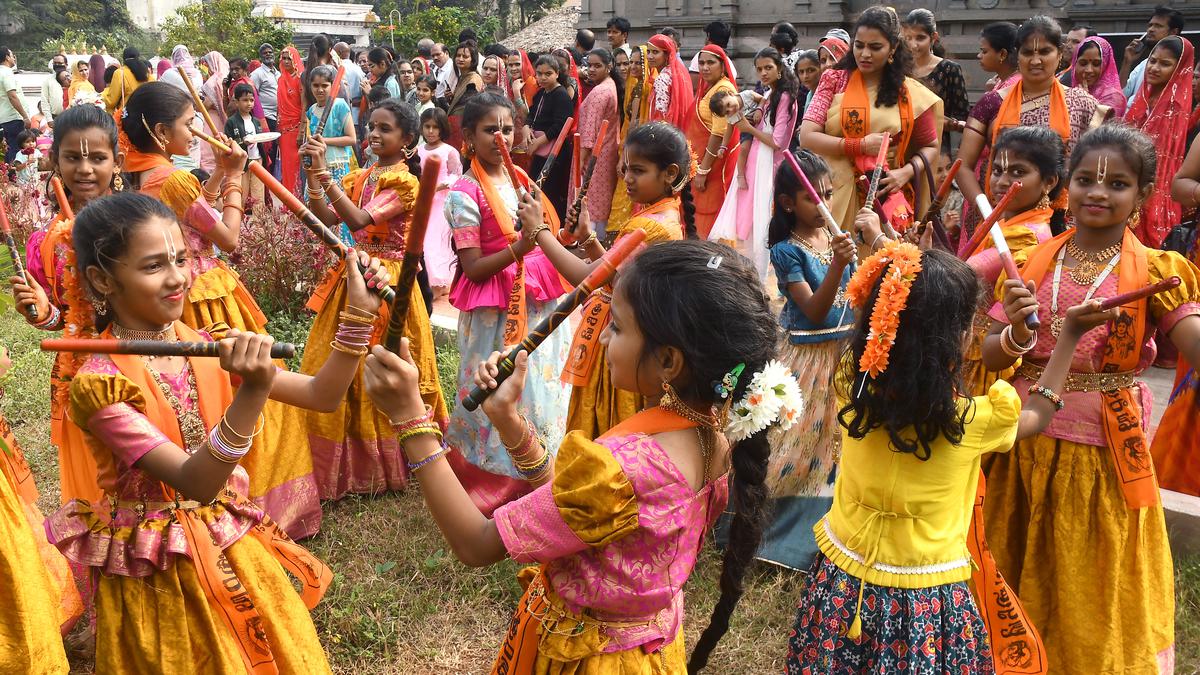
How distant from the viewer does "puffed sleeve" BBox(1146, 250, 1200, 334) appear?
2.62 m

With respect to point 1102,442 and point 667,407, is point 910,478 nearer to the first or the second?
point 667,407

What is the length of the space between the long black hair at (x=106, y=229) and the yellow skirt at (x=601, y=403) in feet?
5.65

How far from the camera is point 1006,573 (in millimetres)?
2977

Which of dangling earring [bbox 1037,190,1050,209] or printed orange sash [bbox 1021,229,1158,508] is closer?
printed orange sash [bbox 1021,229,1158,508]

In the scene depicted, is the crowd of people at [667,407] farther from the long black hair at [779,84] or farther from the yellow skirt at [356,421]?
the long black hair at [779,84]

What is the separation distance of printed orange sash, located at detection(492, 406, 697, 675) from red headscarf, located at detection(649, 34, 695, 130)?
6.28 meters

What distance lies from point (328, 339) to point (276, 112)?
876 cm

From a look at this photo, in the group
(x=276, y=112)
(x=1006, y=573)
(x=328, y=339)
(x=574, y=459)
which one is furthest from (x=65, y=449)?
(x=276, y=112)

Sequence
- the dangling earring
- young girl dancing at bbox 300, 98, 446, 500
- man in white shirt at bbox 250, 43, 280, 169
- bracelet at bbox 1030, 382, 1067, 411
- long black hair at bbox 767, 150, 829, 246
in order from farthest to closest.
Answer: man in white shirt at bbox 250, 43, 280, 169
young girl dancing at bbox 300, 98, 446, 500
long black hair at bbox 767, 150, 829, 246
the dangling earring
bracelet at bbox 1030, 382, 1067, 411

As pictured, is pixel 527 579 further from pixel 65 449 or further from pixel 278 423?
pixel 278 423

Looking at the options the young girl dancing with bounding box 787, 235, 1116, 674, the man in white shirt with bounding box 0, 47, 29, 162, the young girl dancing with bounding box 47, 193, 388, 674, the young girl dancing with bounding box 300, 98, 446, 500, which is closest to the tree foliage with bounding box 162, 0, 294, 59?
the man in white shirt with bounding box 0, 47, 29, 162

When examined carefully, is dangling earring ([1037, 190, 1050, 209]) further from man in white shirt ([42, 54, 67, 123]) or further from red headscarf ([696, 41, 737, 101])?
man in white shirt ([42, 54, 67, 123])

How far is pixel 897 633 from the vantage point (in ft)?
7.39

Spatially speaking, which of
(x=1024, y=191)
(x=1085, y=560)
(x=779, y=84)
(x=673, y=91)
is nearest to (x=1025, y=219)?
(x=1024, y=191)
